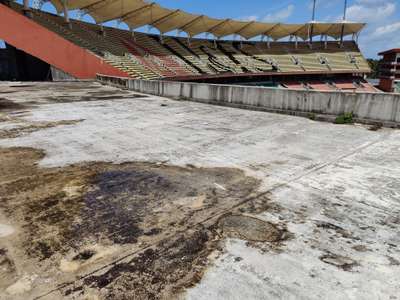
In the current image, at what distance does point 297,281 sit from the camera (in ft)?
8.93

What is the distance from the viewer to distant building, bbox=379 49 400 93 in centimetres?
5252

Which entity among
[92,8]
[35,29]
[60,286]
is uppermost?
[92,8]

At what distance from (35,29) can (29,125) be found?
17.9 m

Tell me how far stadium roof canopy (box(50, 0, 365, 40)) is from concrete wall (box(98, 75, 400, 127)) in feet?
76.0

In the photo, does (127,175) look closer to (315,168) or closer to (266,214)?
(266,214)

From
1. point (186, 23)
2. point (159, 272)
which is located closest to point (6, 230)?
point (159, 272)

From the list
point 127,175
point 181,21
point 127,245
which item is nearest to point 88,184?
point 127,175

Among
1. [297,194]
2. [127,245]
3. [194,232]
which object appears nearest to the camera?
[127,245]

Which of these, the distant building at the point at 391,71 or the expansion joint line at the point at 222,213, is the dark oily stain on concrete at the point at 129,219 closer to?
the expansion joint line at the point at 222,213

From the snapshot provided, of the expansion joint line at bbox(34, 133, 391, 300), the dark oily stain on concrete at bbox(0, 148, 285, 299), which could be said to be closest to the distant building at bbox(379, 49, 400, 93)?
the expansion joint line at bbox(34, 133, 391, 300)

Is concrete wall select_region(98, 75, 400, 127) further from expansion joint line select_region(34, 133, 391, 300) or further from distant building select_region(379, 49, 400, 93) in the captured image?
distant building select_region(379, 49, 400, 93)

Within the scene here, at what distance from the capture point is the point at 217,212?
12.8ft

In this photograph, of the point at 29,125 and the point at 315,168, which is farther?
the point at 29,125

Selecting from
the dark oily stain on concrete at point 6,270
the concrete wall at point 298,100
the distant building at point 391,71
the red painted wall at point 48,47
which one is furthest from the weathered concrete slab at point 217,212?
the distant building at point 391,71
